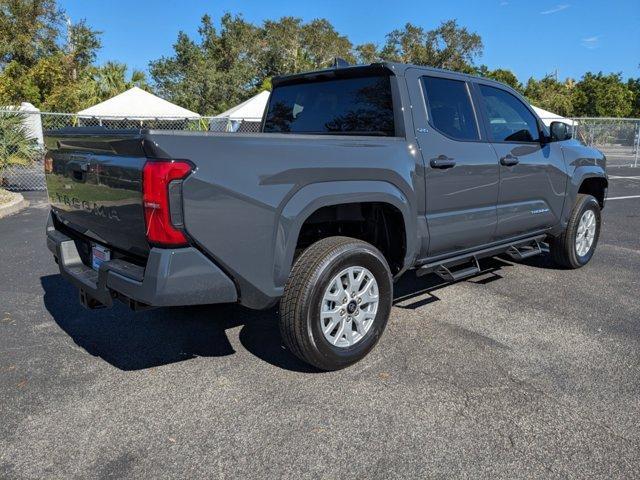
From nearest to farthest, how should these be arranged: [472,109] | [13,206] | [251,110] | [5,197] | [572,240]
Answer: [472,109] < [572,240] < [13,206] < [5,197] < [251,110]

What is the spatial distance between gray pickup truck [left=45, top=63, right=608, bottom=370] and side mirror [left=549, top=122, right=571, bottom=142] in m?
0.01

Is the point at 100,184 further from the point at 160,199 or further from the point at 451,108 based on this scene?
the point at 451,108

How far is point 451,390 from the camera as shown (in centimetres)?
320

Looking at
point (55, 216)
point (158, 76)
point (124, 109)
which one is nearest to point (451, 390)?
point (55, 216)

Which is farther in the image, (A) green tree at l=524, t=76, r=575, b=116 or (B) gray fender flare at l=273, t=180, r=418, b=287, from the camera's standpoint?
(A) green tree at l=524, t=76, r=575, b=116

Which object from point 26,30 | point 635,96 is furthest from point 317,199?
point 635,96

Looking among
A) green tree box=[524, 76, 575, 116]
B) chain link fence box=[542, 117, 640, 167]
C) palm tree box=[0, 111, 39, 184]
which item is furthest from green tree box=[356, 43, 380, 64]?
palm tree box=[0, 111, 39, 184]

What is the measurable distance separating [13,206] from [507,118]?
28.3 ft

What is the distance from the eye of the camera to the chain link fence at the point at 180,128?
1199 cm

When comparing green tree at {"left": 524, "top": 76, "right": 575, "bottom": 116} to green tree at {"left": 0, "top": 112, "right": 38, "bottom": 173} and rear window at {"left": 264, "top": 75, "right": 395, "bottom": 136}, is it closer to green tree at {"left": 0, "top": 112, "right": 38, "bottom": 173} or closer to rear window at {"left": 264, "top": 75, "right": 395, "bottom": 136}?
green tree at {"left": 0, "top": 112, "right": 38, "bottom": 173}

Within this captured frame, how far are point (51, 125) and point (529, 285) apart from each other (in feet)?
57.8

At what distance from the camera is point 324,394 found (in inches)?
124

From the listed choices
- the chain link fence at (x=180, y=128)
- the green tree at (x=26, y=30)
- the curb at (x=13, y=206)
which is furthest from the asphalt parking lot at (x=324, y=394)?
the green tree at (x=26, y=30)

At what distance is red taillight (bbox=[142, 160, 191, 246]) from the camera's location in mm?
2635
